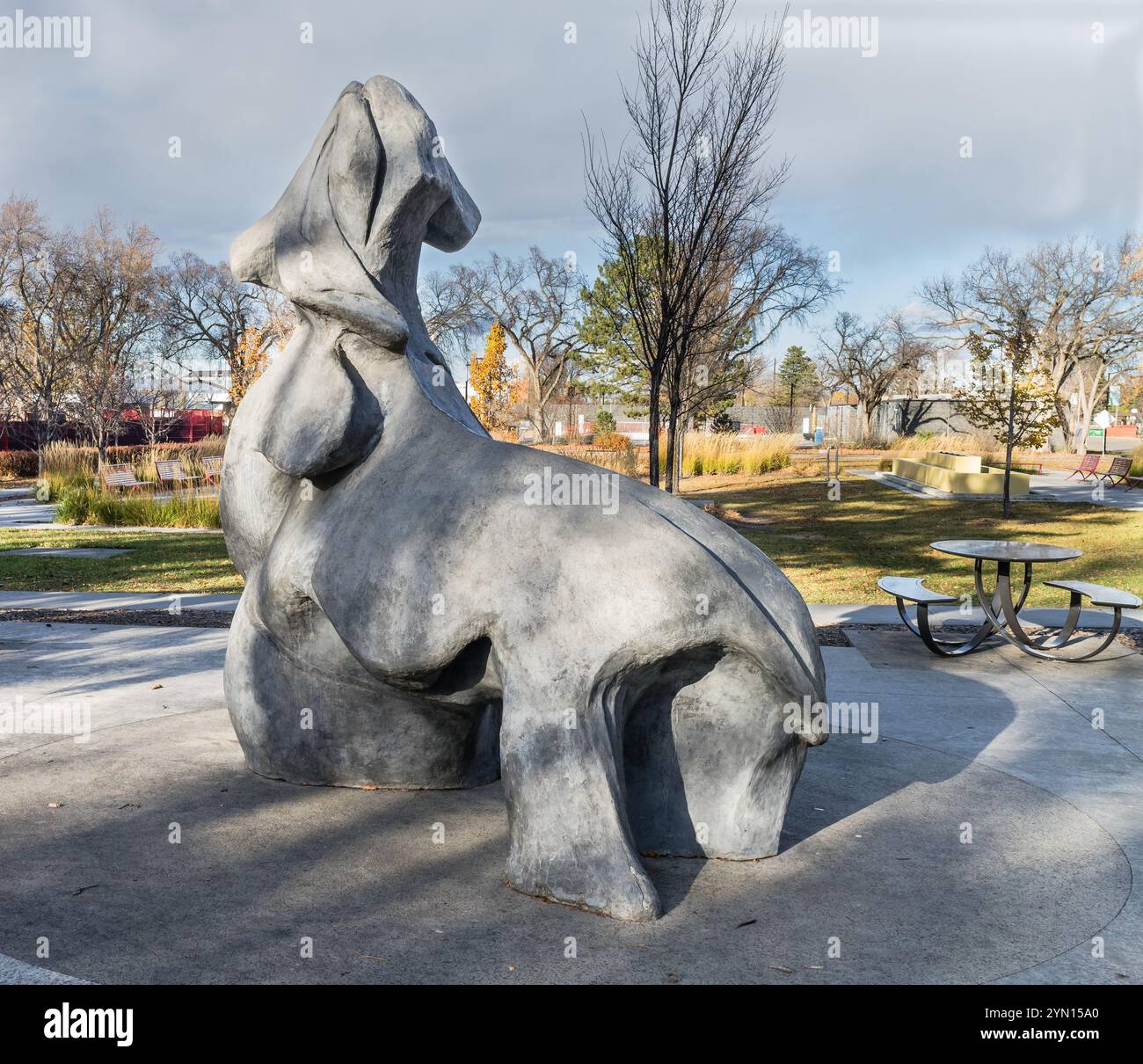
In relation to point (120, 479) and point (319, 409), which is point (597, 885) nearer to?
point (319, 409)

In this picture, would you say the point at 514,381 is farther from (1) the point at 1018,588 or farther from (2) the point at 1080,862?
(2) the point at 1080,862

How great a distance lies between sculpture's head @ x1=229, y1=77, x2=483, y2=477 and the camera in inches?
182

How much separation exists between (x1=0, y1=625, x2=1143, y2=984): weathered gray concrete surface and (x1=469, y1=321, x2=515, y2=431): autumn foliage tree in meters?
43.6

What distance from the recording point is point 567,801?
3.86 m

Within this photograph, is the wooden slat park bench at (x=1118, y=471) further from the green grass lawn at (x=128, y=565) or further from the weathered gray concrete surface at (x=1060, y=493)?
the green grass lawn at (x=128, y=565)

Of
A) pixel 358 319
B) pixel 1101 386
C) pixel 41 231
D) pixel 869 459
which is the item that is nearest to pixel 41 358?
pixel 41 231

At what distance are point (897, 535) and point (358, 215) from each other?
1417 centimetres

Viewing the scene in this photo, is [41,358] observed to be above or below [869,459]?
above

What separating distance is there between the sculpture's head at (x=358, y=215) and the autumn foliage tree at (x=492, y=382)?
1721 inches

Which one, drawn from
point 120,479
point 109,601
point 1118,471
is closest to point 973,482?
point 1118,471

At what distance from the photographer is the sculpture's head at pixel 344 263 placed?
4.62 m

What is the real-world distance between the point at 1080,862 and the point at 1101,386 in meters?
56.7

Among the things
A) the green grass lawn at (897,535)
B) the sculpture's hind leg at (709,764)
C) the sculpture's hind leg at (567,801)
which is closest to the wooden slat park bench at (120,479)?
the green grass lawn at (897,535)
